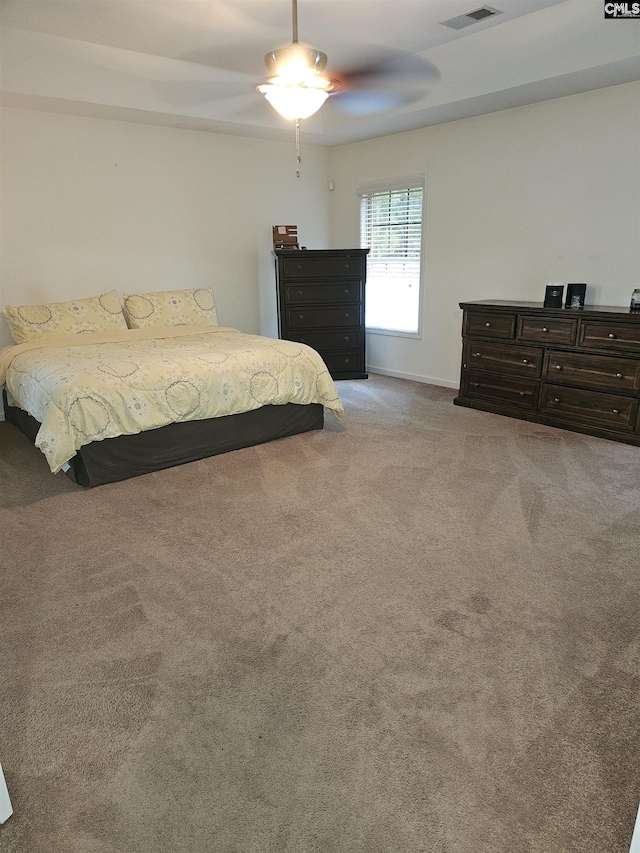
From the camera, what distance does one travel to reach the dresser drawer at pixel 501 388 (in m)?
4.55

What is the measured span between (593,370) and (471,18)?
2530mm

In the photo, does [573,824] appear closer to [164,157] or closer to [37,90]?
[37,90]

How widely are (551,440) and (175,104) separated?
408 cm

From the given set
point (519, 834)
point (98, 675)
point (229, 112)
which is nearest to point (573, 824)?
point (519, 834)

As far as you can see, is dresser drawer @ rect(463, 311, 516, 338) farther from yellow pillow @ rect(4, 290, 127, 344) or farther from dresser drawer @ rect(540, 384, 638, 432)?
yellow pillow @ rect(4, 290, 127, 344)

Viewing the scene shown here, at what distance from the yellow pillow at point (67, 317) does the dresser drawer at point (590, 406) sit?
3583 mm

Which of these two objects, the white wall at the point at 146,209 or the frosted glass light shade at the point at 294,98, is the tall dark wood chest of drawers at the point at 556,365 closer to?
the frosted glass light shade at the point at 294,98

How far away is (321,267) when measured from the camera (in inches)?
231

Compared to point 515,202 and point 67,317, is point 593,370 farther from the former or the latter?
point 67,317

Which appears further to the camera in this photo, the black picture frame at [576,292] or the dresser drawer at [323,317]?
the dresser drawer at [323,317]

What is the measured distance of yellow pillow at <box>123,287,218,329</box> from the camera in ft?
16.4

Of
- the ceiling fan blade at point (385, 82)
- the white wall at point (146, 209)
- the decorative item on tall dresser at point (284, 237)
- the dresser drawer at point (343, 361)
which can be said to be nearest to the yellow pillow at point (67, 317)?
the white wall at point (146, 209)

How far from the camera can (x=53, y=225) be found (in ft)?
15.9

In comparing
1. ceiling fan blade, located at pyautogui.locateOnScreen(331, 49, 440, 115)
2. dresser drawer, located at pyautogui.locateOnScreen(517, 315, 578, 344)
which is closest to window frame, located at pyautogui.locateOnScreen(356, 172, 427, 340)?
ceiling fan blade, located at pyautogui.locateOnScreen(331, 49, 440, 115)
